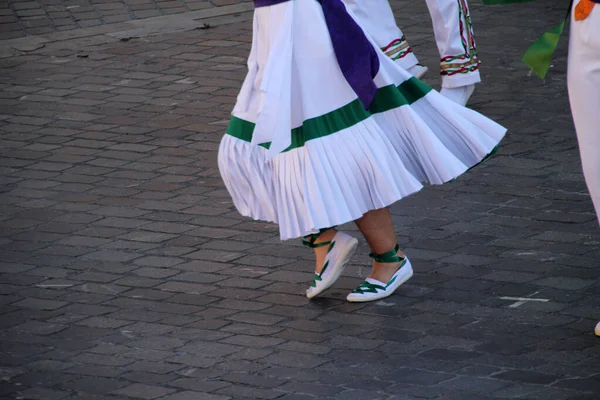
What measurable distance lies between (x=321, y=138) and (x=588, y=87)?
3.61ft

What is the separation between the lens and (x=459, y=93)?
749cm

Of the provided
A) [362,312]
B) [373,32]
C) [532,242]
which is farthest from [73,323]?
[373,32]

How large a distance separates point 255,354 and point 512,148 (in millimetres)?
2894

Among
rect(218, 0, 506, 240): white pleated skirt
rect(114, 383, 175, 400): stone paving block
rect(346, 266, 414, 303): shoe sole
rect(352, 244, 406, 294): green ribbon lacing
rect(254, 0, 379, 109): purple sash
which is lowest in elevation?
rect(346, 266, 414, 303): shoe sole

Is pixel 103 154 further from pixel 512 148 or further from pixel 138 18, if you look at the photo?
pixel 138 18

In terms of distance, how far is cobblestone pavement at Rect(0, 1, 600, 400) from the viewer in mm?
4496

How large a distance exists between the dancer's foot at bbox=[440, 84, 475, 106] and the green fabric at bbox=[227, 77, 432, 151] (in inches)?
93.4

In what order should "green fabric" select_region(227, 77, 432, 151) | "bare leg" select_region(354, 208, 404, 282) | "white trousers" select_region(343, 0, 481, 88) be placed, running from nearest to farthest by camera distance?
"green fabric" select_region(227, 77, 432, 151) → "bare leg" select_region(354, 208, 404, 282) → "white trousers" select_region(343, 0, 481, 88)

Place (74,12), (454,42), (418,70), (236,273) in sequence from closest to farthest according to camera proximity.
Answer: (236,273) < (454,42) < (418,70) < (74,12)

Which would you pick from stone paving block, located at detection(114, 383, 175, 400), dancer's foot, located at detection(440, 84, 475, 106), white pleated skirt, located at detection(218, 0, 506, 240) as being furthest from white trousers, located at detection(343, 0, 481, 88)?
stone paving block, located at detection(114, 383, 175, 400)

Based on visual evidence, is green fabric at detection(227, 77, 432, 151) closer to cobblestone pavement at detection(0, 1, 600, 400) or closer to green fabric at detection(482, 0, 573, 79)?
green fabric at detection(482, 0, 573, 79)

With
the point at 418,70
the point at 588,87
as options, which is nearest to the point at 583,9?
the point at 588,87

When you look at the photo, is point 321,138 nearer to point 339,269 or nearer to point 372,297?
point 339,269

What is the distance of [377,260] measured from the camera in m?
5.22
